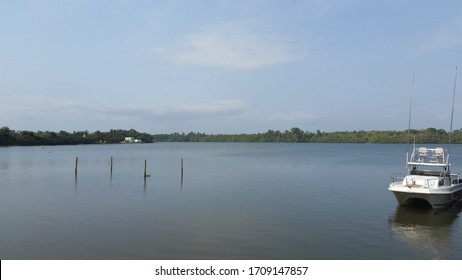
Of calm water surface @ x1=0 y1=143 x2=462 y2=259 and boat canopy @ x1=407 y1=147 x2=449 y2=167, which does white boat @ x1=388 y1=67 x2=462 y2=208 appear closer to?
boat canopy @ x1=407 y1=147 x2=449 y2=167

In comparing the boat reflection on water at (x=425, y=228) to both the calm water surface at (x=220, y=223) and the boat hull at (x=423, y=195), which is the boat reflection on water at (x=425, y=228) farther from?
the boat hull at (x=423, y=195)

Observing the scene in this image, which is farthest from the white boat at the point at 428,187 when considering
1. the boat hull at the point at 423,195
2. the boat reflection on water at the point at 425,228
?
the boat reflection on water at the point at 425,228

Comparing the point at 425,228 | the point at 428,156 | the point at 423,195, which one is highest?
the point at 428,156

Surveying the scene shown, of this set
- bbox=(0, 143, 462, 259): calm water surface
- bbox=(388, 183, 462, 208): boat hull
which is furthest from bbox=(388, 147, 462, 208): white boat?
bbox=(0, 143, 462, 259): calm water surface

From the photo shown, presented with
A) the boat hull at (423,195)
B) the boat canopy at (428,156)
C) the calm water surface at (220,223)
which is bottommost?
the calm water surface at (220,223)

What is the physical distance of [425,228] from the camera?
23.8m

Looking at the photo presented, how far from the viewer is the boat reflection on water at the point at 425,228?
1889 cm

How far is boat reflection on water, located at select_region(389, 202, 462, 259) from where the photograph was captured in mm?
18891

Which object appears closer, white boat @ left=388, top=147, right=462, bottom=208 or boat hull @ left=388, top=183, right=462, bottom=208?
boat hull @ left=388, top=183, right=462, bottom=208

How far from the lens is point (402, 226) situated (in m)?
23.9

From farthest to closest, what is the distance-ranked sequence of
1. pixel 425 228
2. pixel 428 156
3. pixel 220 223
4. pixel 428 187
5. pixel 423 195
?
pixel 428 156
pixel 428 187
pixel 423 195
pixel 425 228
pixel 220 223

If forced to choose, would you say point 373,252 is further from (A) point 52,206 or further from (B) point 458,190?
(A) point 52,206

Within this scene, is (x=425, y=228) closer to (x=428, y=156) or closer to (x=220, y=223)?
(x=428, y=156)

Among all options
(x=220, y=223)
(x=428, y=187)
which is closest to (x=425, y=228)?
(x=428, y=187)
